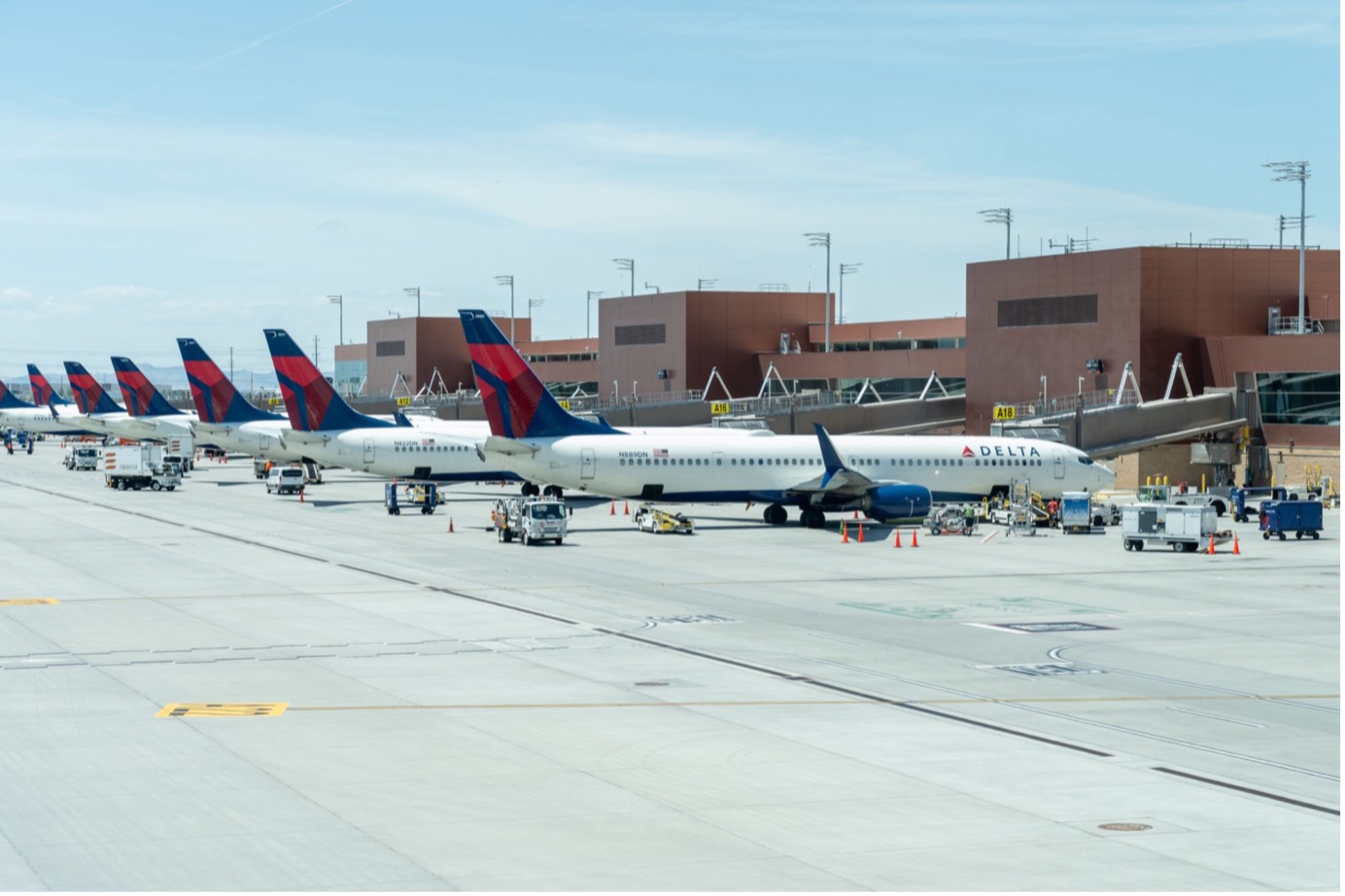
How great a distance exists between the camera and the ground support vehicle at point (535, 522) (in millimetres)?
58438

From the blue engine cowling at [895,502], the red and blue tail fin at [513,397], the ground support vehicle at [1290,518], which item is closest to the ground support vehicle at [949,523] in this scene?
the blue engine cowling at [895,502]

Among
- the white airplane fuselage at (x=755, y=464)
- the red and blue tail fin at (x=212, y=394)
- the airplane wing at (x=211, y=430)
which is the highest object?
the red and blue tail fin at (x=212, y=394)

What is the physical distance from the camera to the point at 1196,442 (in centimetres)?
9606

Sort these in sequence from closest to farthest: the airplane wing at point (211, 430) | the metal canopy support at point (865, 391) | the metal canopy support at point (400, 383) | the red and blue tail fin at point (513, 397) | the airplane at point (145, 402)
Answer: the red and blue tail fin at point (513, 397) → the airplane wing at point (211, 430) → the metal canopy support at point (865, 391) → the airplane at point (145, 402) → the metal canopy support at point (400, 383)

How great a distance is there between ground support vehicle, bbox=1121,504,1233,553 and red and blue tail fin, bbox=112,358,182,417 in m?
90.2

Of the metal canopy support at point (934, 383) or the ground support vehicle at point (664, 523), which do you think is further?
the metal canopy support at point (934, 383)

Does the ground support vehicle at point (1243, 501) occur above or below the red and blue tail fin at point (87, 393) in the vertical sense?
below

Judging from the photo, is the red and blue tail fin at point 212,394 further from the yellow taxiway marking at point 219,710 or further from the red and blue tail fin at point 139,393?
the yellow taxiway marking at point 219,710

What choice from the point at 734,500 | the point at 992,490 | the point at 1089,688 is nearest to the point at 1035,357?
the point at 992,490

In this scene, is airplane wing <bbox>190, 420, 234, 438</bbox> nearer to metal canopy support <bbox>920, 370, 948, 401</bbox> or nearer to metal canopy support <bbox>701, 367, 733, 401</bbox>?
metal canopy support <bbox>920, 370, 948, 401</bbox>

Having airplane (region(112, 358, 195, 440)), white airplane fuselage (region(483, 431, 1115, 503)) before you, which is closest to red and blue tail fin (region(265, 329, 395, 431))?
white airplane fuselage (region(483, 431, 1115, 503))

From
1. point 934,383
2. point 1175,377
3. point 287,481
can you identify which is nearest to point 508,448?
point 287,481

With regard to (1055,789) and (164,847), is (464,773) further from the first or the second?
(1055,789)

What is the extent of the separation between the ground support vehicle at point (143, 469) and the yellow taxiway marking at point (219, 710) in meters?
71.4
